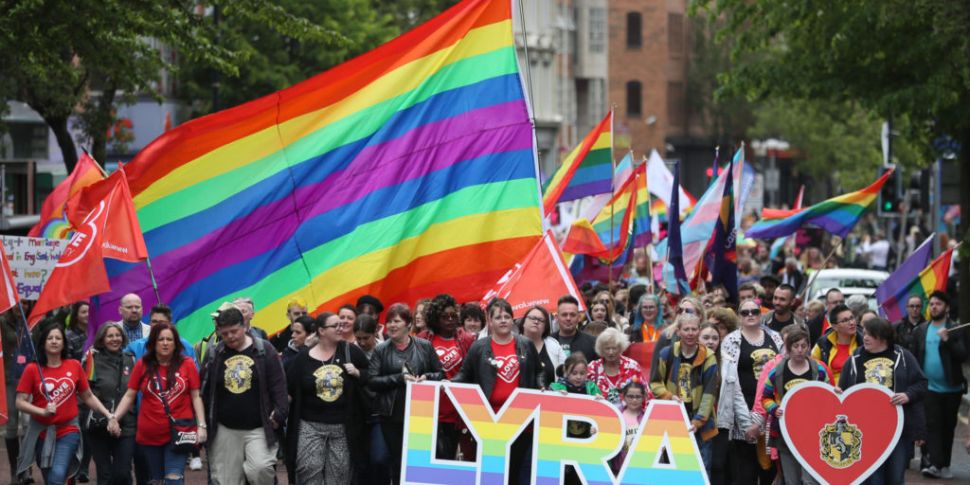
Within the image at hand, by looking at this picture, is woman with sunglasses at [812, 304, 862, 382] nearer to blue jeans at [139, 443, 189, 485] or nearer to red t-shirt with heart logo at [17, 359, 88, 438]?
blue jeans at [139, 443, 189, 485]

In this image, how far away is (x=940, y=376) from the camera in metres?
16.8

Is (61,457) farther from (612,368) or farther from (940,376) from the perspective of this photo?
(940,376)

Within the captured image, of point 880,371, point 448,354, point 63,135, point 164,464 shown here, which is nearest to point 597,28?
point 63,135

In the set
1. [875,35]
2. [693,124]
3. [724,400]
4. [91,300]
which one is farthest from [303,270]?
[693,124]

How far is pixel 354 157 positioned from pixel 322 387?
1.96 metres

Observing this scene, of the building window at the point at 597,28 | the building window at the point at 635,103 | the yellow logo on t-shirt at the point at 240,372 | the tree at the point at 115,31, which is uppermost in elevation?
the building window at the point at 597,28

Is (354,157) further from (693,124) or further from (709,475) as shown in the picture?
(693,124)

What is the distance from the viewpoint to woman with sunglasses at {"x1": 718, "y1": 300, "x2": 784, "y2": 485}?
13.4 meters

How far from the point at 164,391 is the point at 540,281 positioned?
3047 millimetres

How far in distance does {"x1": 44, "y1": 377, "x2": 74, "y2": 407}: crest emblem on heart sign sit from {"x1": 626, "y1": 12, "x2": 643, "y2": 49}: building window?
74768mm

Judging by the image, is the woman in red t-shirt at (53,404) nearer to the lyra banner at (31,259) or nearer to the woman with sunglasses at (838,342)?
the lyra banner at (31,259)

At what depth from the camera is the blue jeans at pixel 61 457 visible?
13141mm

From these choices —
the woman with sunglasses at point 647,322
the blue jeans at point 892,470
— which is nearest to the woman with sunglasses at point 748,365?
the blue jeans at point 892,470

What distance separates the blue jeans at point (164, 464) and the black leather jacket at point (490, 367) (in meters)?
1.98
